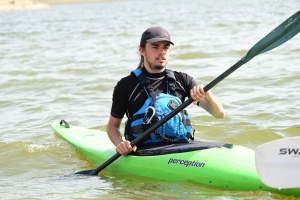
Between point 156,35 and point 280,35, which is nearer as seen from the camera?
point 280,35

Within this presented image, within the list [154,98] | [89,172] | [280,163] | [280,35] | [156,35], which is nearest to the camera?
[280,163]

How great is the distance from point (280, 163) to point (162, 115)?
3.45 ft

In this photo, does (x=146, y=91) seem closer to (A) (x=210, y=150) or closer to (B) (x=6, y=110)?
(A) (x=210, y=150)

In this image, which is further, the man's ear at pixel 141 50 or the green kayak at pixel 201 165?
the man's ear at pixel 141 50

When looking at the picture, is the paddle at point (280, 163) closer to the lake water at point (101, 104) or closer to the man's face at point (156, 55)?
the lake water at point (101, 104)

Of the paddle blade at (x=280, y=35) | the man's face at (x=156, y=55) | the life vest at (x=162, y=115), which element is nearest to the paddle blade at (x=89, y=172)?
the life vest at (x=162, y=115)

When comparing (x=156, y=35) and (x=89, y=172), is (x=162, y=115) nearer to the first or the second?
(x=156, y=35)

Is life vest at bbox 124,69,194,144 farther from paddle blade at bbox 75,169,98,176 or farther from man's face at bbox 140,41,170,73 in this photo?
paddle blade at bbox 75,169,98,176

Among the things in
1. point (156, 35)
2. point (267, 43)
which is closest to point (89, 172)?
point (156, 35)

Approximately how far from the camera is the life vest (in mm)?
4238

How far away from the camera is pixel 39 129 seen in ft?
21.2

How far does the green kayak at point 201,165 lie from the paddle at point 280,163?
16cm

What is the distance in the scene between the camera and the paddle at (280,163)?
3.45 m

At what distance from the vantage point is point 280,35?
398 cm
